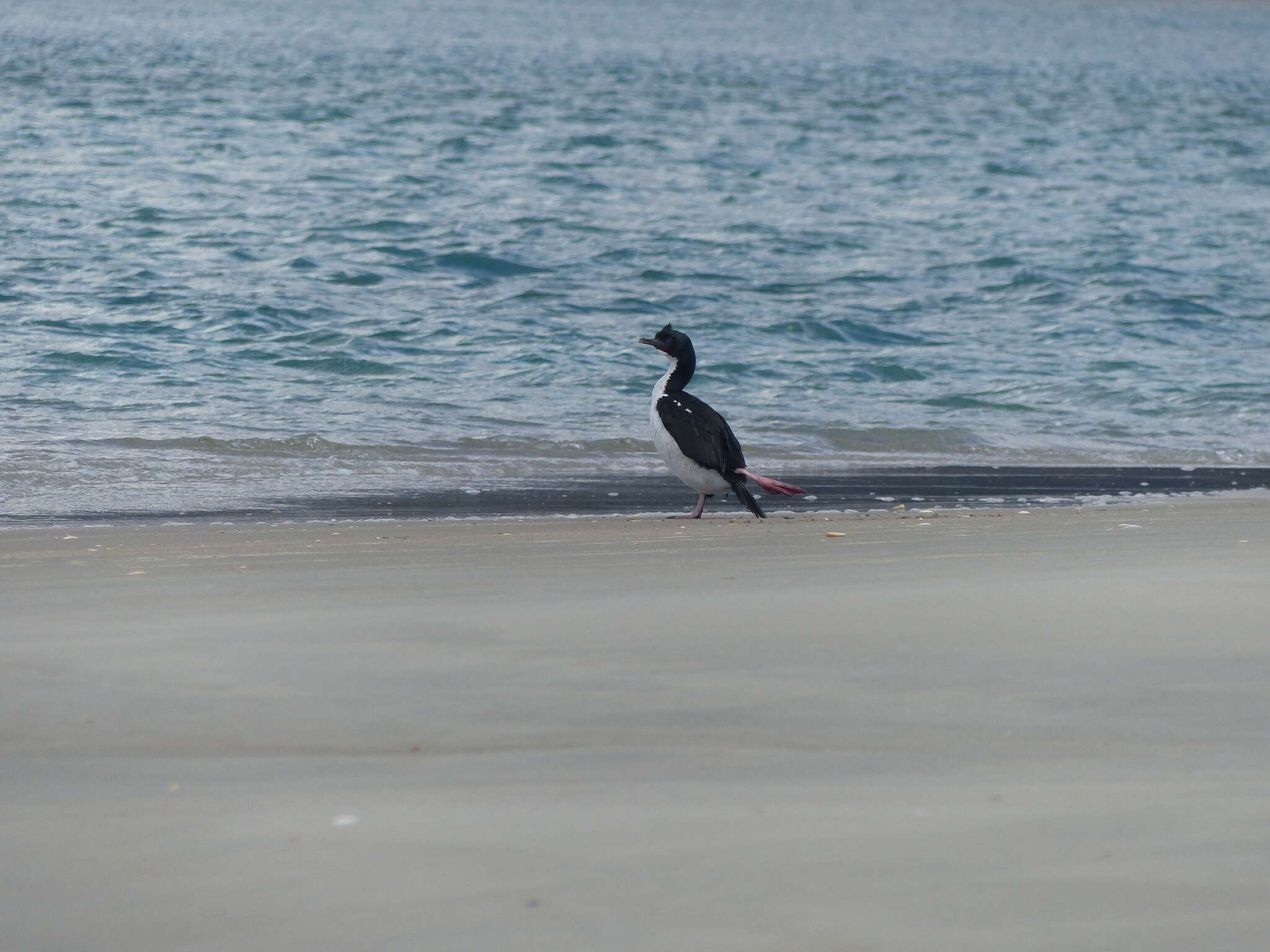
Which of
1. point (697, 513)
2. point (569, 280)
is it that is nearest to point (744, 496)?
point (697, 513)

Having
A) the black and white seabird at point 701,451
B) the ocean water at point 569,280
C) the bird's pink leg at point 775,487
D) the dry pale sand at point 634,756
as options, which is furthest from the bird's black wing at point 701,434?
the dry pale sand at point 634,756

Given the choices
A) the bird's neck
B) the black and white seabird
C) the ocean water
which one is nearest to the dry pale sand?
the black and white seabird

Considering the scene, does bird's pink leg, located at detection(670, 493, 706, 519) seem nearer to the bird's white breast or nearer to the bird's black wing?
the bird's white breast

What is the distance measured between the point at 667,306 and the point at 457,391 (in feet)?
12.9

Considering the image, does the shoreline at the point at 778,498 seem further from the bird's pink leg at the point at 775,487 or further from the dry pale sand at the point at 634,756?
the dry pale sand at the point at 634,756

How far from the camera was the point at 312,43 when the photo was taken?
48.0 meters

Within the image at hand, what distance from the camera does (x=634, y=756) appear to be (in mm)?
3391

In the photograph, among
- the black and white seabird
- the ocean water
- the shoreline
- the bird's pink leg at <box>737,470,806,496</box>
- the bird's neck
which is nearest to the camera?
the bird's pink leg at <box>737,470,806,496</box>

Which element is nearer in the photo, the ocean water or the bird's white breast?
the bird's white breast

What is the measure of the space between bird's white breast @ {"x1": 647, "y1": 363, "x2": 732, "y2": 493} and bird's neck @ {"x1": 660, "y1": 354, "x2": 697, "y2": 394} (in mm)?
191

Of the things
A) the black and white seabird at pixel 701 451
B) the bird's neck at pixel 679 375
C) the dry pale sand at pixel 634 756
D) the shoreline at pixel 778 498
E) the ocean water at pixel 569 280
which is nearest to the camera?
the dry pale sand at pixel 634 756

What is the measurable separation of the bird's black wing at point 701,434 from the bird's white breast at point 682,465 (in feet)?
0.09

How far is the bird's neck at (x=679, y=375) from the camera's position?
25.0 feet

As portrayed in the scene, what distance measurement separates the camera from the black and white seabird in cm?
695
